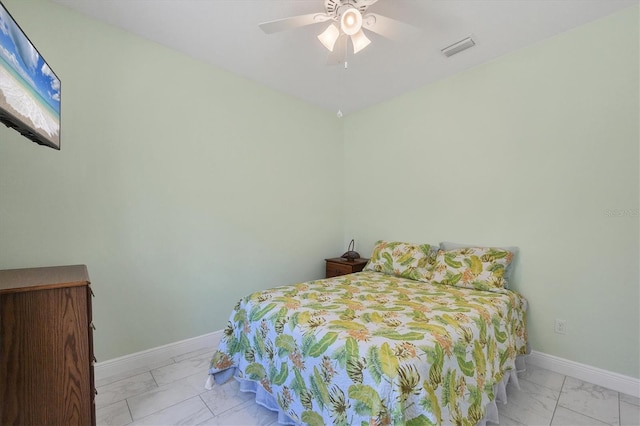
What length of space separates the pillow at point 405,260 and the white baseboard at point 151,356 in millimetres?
1740

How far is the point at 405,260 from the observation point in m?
2.86

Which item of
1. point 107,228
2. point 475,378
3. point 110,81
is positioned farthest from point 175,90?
point 475,378

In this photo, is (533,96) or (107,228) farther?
(533,96)

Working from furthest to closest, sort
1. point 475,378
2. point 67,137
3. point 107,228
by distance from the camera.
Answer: point 107,228
point 67,137
point 475,378

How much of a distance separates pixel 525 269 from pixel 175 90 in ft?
11.0

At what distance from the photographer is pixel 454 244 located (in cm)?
286

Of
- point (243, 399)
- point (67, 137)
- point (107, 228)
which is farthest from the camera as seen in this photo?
point (107, 228)

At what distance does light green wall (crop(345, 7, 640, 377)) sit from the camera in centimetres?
201

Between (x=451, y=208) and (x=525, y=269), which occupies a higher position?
(x=451, y=208)

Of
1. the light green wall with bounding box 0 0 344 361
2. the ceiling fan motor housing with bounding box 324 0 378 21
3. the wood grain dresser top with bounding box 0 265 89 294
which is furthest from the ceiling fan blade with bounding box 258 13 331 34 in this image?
the wood grain dresser top with bounding box 0 265 89 294

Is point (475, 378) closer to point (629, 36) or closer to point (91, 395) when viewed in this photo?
point (91, 395)

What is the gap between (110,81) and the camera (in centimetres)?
219

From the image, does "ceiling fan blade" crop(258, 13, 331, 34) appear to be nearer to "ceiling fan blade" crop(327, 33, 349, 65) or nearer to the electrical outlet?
"ceiling fan blade" crop(327, 33, 349, 65)

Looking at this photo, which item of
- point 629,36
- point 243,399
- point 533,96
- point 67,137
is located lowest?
point 243,399
